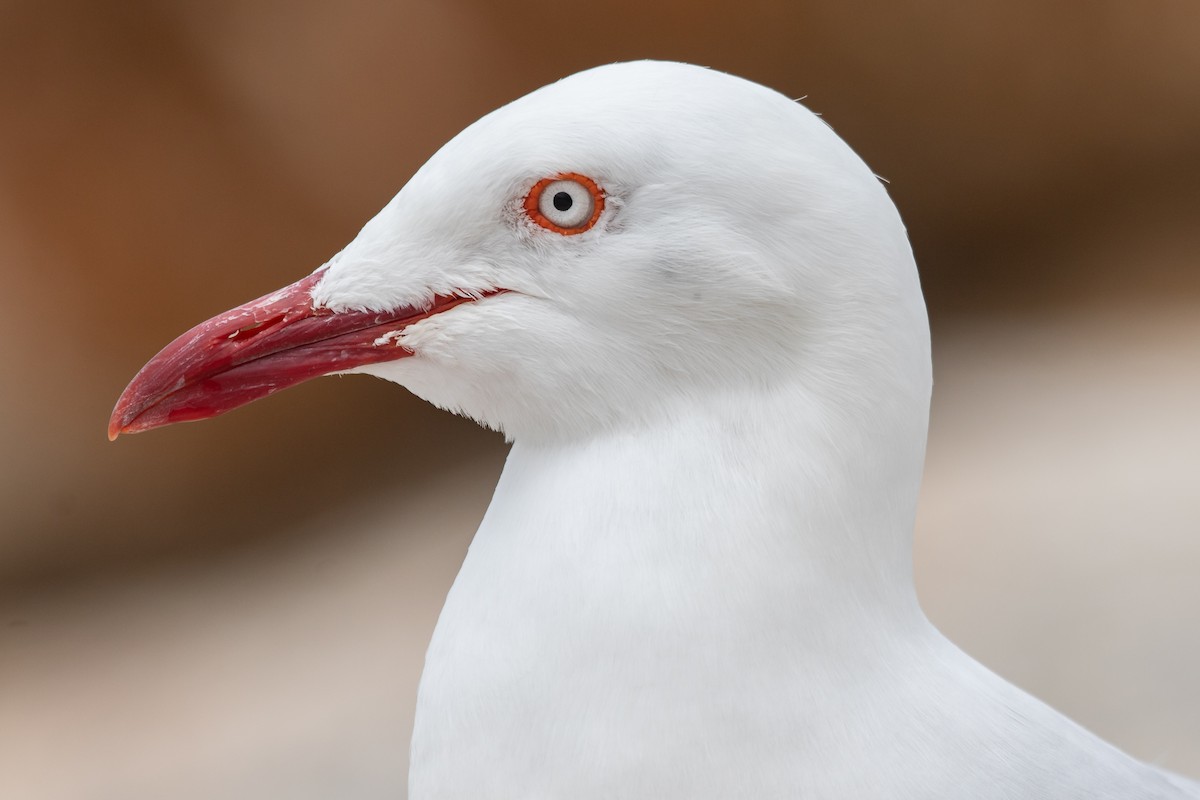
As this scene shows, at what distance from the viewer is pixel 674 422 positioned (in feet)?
3.18

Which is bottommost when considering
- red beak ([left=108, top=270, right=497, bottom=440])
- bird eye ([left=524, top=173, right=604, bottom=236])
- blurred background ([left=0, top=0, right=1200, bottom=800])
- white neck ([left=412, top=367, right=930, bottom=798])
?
white neck ([left=412, top=367, right=930, bottom=798])

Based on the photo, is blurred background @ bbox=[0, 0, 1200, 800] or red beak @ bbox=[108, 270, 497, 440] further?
blurred background @ bbox=[0, 0, 1200, 800]

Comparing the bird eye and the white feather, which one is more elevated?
the bird eye

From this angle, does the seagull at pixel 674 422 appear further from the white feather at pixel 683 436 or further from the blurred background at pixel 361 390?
the blurred background at pixel 361 390

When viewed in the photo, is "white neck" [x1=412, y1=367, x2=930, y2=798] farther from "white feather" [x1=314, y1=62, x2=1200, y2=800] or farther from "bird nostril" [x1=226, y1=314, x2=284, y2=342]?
"bird nostril" [x1=226, y1=314, x2=284, y2=342]

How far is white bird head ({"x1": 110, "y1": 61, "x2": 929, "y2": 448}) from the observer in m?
0.94

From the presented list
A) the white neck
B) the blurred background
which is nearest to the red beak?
the white neck

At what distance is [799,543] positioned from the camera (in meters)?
0.95

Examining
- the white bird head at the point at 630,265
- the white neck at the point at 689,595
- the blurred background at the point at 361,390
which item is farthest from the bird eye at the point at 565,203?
the blurred background at the point at 361,390

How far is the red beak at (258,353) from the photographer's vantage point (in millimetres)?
998

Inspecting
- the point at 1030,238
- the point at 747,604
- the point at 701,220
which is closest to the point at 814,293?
the point at 701,220

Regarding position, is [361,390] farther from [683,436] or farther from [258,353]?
[683,436]

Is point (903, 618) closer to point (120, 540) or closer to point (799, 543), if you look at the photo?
point (799, 543)

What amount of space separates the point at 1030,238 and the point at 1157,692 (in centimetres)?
141
